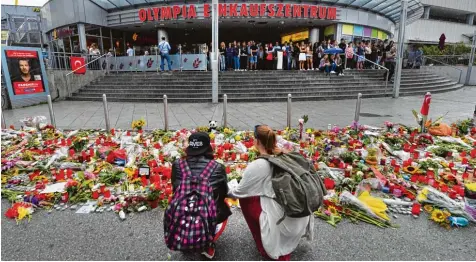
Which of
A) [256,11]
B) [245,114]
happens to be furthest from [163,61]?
[256,11]

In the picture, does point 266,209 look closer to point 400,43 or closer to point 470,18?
point 400,43

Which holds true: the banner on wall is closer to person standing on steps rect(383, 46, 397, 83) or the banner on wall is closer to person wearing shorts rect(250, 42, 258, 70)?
person wearing shorts rect(250, 42, 258, 70)

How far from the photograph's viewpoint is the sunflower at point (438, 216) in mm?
3199

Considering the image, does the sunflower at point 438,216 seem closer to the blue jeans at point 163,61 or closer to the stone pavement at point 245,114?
the stone pavement at point 245,114

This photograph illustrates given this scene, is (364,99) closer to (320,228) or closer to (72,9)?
(320,228)

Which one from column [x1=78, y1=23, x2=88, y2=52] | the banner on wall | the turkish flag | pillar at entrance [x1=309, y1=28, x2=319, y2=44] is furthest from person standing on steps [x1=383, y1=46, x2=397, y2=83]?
column [x1=78, y1=23, x2=88, y2=52]

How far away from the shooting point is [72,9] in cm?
2261

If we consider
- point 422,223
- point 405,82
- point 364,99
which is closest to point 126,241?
point 422,223

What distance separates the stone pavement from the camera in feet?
28.0

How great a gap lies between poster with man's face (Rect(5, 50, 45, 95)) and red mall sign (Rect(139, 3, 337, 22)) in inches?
447

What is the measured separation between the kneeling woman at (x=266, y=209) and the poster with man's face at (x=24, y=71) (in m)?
13.1

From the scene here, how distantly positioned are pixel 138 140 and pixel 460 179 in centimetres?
589

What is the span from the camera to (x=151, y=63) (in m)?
17.0

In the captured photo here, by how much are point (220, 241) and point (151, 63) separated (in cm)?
1581
